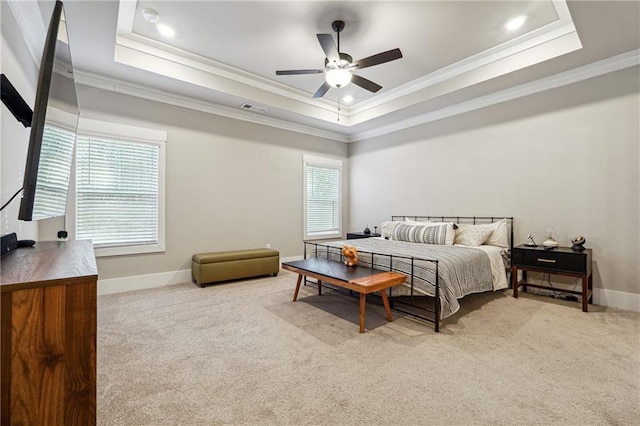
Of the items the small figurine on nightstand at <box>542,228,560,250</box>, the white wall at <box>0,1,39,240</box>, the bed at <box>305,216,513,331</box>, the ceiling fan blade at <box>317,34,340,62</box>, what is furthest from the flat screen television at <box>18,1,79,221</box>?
the small figurine on nightstand at <box>542,228,560,250</box>

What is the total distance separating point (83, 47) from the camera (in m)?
3.29

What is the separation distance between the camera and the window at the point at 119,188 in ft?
12.9

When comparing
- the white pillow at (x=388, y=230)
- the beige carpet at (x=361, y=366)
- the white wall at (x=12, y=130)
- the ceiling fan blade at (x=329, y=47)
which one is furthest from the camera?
the white pillow at (x=388, y=230)

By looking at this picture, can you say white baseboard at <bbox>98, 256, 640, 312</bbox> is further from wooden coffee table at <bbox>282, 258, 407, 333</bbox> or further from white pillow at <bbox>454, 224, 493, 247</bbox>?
wooden coffee table at <bbox>282, 258, 407, 333</bbox>

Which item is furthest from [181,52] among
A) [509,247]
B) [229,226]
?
[509,247]

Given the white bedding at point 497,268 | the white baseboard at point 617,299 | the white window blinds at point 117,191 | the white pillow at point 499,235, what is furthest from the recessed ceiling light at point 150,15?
the white baseboard at point 617,299

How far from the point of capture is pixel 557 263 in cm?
349

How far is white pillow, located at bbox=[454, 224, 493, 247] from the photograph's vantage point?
14.0 feet

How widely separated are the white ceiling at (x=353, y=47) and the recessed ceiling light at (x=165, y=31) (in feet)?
0.23

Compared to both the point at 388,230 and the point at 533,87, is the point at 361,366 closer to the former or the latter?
the point at 388,230

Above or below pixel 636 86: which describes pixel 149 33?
above

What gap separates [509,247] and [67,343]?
491cm

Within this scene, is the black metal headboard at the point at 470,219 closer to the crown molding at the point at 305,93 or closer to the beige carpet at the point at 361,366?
the beige carpet at the point at 361,366

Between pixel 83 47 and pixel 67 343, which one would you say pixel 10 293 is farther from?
pixel 83 47
